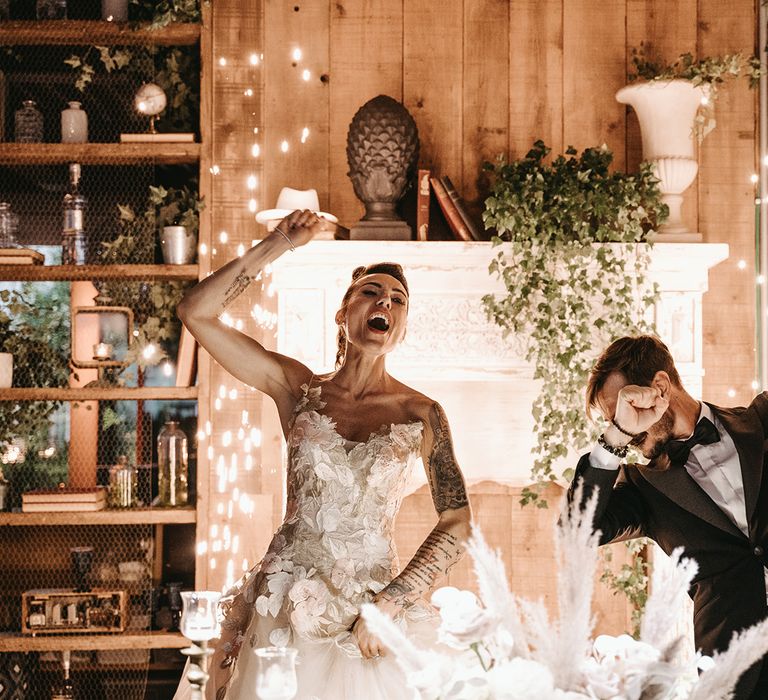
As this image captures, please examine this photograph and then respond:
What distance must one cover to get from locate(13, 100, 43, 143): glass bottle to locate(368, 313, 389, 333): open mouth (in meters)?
1.71

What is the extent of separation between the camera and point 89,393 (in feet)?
9.45

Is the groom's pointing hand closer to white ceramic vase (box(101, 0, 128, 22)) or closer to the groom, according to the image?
the groom

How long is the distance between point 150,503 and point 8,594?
0.64 m

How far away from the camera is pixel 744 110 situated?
9.77 feet

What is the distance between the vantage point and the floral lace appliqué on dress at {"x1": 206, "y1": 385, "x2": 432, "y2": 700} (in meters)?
1.82

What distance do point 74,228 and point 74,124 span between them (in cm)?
36

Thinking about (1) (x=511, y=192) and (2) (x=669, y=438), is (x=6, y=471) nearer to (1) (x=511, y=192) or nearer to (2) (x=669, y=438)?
(1) (x=511, y=192)

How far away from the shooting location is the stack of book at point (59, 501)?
9.39 feet

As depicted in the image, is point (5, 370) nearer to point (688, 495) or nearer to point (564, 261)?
point (564, 261)

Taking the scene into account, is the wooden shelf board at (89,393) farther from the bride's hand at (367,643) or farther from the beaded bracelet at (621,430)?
the beaded bracelet at (621,430)

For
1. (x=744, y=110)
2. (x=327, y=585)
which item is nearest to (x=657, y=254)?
(x=744, y=110)

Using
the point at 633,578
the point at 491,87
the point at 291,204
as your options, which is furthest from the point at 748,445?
the point at 491,87

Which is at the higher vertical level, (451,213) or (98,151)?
(98,151)

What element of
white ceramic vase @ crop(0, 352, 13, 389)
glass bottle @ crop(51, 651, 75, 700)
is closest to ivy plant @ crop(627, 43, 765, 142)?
white ceramic vase @ crop(0, 352, 13, 389)
